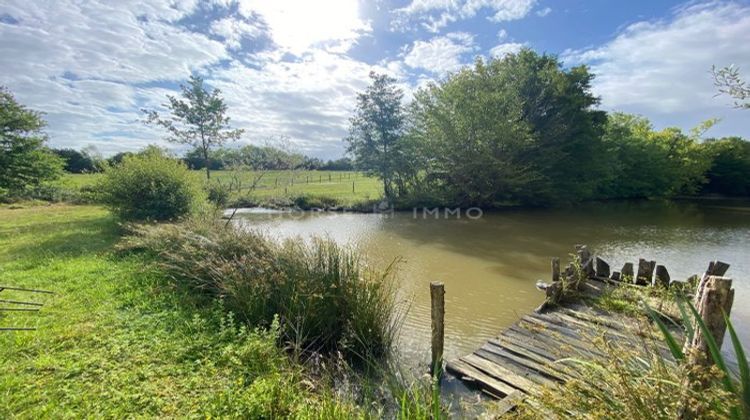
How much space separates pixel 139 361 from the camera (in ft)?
10.7

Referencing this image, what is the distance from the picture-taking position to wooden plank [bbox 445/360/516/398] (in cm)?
331

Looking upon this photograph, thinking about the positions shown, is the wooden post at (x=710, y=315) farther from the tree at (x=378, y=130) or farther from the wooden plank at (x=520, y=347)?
the tree at (x=378, y=130)

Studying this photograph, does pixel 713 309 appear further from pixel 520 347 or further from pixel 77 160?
pixel 77 160

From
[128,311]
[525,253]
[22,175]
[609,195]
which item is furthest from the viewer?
[609,195]

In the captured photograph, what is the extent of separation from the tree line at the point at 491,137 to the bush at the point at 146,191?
452 inches

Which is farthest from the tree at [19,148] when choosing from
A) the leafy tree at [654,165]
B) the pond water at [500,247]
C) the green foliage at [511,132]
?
the leafy tree at [654,165]

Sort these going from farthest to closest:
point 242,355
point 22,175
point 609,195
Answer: point 609,195 → point 22,175 → point 242,355

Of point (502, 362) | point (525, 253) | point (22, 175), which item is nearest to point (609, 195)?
point (525, 253)

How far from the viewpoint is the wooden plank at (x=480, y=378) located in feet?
10.9

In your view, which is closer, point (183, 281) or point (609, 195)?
point (183, 281)

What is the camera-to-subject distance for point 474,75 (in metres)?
17.5

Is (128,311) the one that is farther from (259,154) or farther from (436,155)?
(436,155)

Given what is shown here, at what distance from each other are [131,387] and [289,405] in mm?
1516

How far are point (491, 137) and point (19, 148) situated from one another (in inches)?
836
